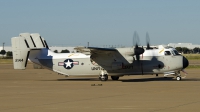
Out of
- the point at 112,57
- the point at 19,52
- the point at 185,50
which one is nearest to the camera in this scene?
the point at 112,57

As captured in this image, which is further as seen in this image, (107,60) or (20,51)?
(20,51)

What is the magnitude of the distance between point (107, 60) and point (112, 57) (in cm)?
49

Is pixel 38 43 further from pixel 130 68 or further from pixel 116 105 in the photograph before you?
pixel 116 105

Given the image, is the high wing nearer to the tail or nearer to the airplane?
the airplane

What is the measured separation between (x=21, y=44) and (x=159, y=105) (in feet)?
66.2

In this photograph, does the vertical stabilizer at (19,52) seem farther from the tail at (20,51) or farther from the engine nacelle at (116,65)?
the engine nacelle at (116,65)

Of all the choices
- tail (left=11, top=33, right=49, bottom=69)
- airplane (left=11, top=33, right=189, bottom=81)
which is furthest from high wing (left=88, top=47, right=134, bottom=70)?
tail (left=11, top=33, right=49, bottom=69)

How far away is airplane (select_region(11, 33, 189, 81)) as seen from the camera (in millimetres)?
33469

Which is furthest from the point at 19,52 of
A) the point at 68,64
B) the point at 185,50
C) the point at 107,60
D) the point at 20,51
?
the point at 185,50

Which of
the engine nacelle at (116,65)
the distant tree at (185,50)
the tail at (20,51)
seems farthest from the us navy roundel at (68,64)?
the distant tree at (185,50)

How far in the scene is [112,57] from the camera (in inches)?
1331

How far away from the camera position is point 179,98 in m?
19.4

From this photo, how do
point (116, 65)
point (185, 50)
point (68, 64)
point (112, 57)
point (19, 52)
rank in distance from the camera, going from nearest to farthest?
point (116, 65) → point (112, 57) → point (19, 52) → point (68, 64) → point (185, 50)

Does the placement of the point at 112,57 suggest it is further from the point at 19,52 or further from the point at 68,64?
the point at 19,52
